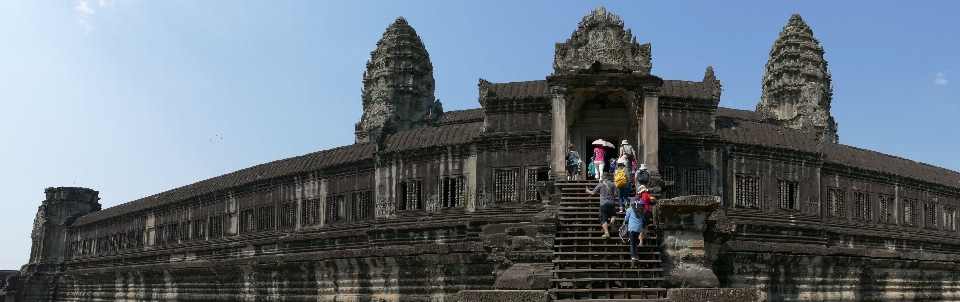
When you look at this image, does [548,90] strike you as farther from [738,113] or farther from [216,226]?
[738,113]

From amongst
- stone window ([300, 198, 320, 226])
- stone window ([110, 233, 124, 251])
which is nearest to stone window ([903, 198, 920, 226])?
stone window ([300, 198, 320, 226])

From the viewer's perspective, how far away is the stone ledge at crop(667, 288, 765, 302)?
48.6 ft

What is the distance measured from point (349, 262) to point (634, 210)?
1306cm

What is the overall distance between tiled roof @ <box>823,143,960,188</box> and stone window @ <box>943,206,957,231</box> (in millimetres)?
918

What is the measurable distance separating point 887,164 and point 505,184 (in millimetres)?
14821

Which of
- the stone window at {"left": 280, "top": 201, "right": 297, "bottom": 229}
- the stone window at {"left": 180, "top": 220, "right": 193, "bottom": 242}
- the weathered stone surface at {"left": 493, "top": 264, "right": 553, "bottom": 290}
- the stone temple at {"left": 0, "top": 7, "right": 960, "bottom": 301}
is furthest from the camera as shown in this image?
the stone window at {"left": 180, "top": 220, "right": 193, "bottom": 242}

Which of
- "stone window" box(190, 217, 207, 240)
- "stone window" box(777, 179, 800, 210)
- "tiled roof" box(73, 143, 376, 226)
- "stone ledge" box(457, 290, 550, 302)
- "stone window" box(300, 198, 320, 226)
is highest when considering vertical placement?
"tiled roof" box(73, 143, 376, 226)

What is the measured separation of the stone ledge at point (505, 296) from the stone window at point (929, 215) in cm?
2517

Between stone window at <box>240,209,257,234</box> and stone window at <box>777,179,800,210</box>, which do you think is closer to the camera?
stone window at <box>777,179,800,210</box>

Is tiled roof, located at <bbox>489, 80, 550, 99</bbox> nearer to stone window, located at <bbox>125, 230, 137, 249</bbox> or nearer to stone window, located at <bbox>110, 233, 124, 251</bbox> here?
stone window, located at <bbox>125, 230, 137, 249</bbox>

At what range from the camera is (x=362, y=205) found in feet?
111

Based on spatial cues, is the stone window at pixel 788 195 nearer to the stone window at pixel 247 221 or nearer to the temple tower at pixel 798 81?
the stone window at pixel 247 221

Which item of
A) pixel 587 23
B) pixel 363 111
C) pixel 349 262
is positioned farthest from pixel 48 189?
pixel 587 23

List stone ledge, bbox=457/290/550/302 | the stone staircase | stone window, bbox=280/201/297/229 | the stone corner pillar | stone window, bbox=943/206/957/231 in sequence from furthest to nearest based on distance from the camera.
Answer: stone window, bbox=280/201/297/229 < stone window, bbox=943/206/957/231 < the stone corner pillar < the stone staircase < stone ledge, bbox=457/290/550/302
